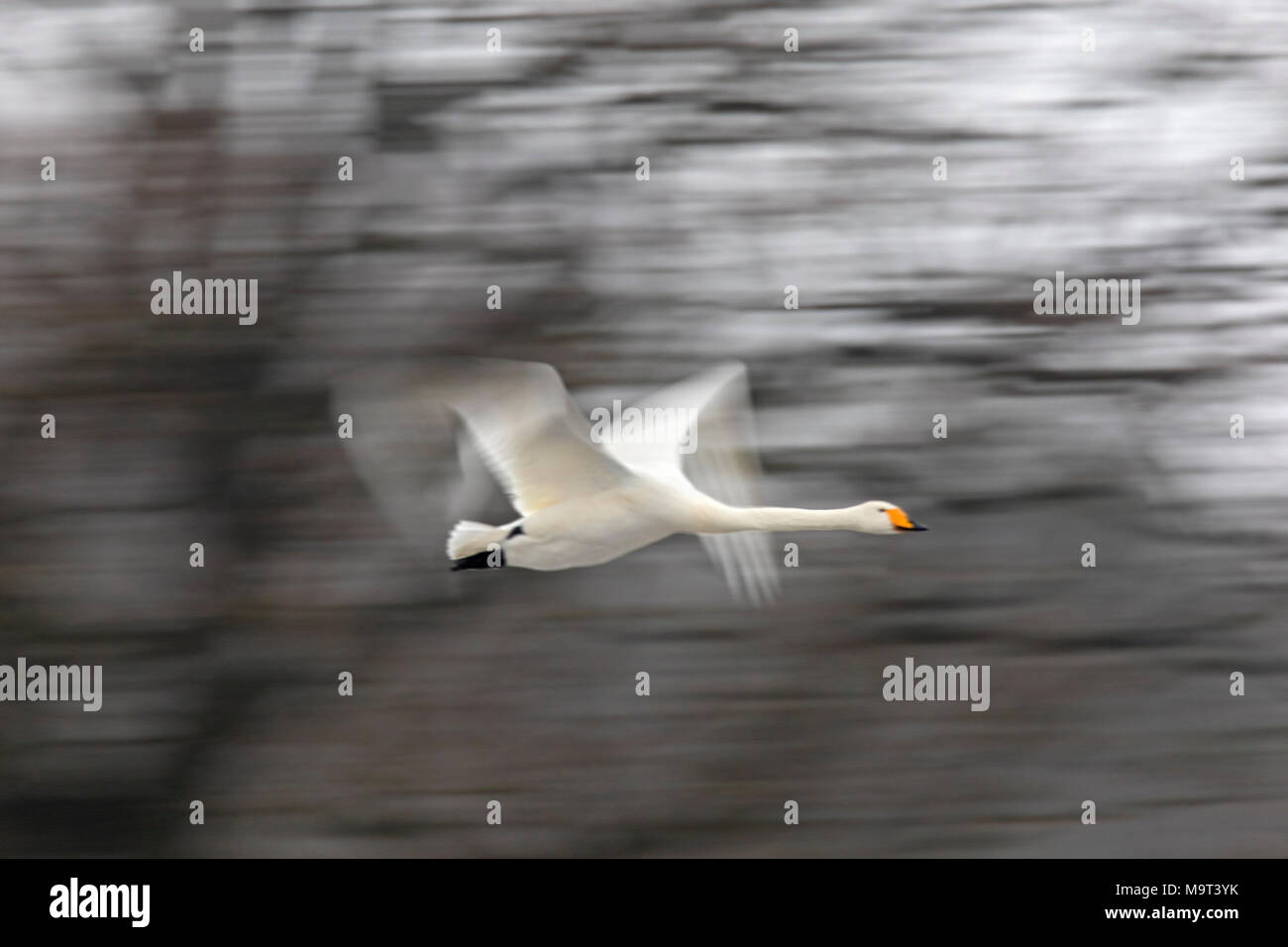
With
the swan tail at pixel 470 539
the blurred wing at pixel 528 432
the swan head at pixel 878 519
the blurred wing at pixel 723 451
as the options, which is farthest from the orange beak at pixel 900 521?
the swan tail at pixel 470 539

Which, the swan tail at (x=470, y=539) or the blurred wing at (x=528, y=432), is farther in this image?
the swan tail at (x=470, y=539)

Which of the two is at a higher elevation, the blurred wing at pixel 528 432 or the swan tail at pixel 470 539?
the blurred wing at pixel 528 432

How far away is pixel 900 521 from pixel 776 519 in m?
0.27

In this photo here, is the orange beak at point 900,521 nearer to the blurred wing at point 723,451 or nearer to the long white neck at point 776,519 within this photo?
the long white neck at point 776,519

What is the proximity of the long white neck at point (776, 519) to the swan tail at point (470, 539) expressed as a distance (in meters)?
0.47

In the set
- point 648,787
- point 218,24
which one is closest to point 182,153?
point 218,24

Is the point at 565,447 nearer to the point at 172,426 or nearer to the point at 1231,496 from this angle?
the point at 172,426

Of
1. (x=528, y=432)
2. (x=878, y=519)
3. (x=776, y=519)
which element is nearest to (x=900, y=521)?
(x=878, y=519)

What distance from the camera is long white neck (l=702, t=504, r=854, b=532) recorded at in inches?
101

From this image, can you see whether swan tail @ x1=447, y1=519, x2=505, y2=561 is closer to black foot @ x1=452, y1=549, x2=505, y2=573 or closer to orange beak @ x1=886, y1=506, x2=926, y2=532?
black foot @ x1=452, y1=549, x2=505, y2=573

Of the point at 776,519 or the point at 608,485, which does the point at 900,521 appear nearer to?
the point at 776,519

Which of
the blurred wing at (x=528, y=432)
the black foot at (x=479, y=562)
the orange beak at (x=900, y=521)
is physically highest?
the blurred wing at (x=528, y=432)

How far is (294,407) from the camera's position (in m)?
2.68

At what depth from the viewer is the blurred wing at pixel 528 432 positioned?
8.32 feet
